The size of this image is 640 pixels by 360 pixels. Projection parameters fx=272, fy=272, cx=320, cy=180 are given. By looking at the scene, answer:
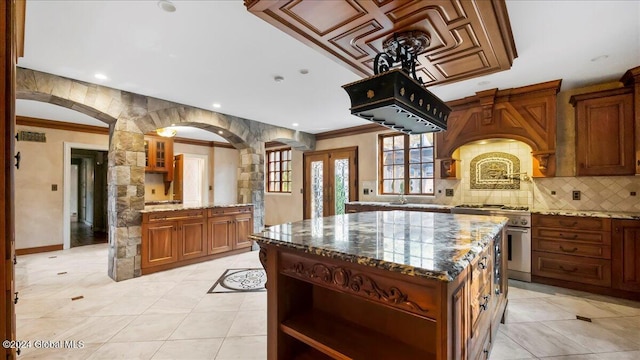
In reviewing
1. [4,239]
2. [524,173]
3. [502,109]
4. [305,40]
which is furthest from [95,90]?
[524,173]

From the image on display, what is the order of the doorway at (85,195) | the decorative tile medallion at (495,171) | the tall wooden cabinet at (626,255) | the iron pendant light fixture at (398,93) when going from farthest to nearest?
1. the doorway at (85,195)
2. the decorative tile medallion at (495,171)
3. the tall wooden cabinet at (626,255)
4. the iron pendant light fixture at (398,93)

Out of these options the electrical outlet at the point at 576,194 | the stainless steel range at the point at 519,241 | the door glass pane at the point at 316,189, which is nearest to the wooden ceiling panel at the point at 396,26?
the stainless steel range at the point at 519,241

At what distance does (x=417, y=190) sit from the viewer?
507 cm

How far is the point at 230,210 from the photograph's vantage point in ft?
15.7

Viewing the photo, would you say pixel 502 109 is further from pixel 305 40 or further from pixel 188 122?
pixel 188 122

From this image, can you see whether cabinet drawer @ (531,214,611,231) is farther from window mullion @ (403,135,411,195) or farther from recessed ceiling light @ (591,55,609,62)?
window mullion @ (403,135,411,195)

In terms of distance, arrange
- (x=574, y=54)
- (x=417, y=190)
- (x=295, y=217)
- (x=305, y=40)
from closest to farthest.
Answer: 1. (x=305, y=40)
2. (x=574, y=54)
3. (x=417, y=190)
4. (x=295, y=217)

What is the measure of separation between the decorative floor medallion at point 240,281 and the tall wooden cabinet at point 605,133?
4286mm

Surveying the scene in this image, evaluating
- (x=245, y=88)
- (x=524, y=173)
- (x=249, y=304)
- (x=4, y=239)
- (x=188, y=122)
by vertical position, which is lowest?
(x=249, y=304)

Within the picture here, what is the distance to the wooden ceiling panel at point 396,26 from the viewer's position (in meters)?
1.53

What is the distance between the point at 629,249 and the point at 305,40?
12.8 ft

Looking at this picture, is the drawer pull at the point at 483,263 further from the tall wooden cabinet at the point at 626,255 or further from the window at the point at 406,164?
the window at the point at 406,164

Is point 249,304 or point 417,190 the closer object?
point 249,304

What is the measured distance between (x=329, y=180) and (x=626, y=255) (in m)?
4.79
